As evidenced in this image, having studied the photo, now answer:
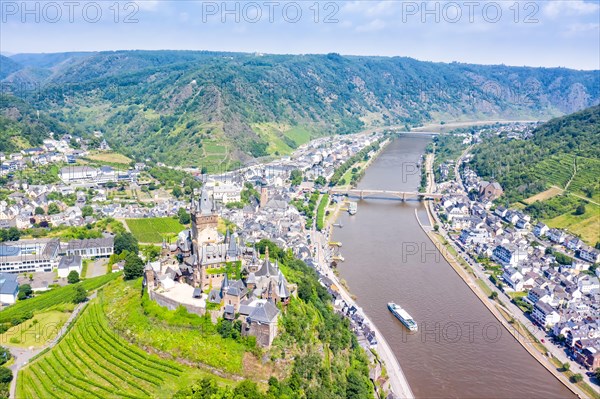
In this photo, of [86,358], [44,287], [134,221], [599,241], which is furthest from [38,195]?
[599,241]

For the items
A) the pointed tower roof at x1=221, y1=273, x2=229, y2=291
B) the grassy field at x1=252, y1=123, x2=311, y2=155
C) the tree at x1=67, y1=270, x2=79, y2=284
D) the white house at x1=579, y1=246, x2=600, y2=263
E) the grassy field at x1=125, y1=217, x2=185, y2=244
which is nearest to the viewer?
the pointed tower roof at x1=221, y1=273, x2=229, y2=291

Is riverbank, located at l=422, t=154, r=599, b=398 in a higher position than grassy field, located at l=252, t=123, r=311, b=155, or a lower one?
lower

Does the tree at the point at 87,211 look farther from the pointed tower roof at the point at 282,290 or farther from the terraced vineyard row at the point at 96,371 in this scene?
the pointed tower roof at the point at 282,290

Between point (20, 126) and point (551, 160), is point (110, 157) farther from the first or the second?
point (551, 160)

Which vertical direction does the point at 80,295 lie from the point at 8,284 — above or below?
below

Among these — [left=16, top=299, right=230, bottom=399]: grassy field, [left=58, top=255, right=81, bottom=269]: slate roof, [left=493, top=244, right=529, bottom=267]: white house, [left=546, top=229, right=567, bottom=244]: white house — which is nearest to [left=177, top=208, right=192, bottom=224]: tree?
[left=58, top=255, right=81, bottom=269]: slate roof

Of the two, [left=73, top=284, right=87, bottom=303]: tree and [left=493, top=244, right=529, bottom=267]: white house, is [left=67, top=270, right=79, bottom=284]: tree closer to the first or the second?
[left=73, top=284, right=87, bottom=303]: tree

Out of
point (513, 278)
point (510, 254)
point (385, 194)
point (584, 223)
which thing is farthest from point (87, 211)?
point (584, 223)

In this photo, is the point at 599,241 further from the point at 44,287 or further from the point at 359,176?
the point at 44,287
